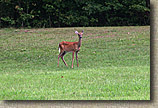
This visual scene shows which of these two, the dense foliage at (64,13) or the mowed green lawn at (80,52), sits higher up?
the dense foliage at (64,13)

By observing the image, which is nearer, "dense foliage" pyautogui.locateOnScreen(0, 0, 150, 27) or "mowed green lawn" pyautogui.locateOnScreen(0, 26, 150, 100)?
"mowed green lawn" pyautogui.locateOnScreen(0, 26, 150, 100)

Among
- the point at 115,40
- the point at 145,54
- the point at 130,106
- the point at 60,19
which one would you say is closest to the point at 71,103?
the point at 130,106

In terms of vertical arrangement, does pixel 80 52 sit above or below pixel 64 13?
below

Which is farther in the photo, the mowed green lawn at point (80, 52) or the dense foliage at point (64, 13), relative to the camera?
the dense foliage at point (64, 13)

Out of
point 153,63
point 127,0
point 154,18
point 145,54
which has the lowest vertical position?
point 145,54

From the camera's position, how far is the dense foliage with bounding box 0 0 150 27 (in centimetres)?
1970

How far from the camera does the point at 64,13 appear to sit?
20.9m

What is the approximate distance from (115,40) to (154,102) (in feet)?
39.7

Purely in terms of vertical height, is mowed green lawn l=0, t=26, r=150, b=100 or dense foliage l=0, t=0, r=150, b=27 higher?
dense foliage l=0, t=0, r=150, b=27

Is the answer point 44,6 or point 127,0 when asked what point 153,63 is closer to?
point 127,0

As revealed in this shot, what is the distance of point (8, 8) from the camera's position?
67.5ft

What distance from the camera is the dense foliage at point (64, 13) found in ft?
64.6

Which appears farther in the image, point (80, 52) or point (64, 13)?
point (64, 13)

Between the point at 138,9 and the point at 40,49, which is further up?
the point at 138,9
